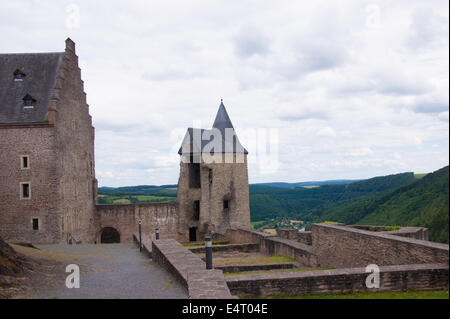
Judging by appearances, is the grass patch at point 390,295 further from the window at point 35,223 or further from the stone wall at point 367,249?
the window at point 35,223

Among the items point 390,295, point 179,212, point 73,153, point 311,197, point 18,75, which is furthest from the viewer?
point 311,197

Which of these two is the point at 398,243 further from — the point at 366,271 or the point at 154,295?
the point at 154,295

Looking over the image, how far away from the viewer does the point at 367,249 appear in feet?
48.6

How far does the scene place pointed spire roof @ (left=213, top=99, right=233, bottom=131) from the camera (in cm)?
3884

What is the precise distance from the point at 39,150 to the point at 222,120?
16.2 m

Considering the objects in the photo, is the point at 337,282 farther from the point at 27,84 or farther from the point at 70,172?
the point at 27,84

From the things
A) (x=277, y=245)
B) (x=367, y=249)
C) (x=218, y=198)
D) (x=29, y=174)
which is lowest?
(x=277, y=245)

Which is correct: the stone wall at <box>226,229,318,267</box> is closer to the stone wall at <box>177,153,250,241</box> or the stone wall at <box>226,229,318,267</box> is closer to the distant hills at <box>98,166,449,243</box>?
the stone wall at <box>177,153,250,241</box>

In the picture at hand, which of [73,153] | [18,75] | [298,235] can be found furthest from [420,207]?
[18,75]

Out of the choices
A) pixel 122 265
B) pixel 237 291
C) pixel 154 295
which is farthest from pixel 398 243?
pixel 122 265

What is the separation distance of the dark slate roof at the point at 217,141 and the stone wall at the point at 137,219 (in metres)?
5.16

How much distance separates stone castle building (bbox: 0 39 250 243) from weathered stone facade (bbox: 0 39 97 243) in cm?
6

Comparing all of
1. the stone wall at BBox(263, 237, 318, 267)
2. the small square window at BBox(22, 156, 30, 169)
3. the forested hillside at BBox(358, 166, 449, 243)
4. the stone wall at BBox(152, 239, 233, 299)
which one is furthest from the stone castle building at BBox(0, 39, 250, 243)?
the forested hillside at BBox(358, 166, 449, 243)

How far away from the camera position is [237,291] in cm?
1084
